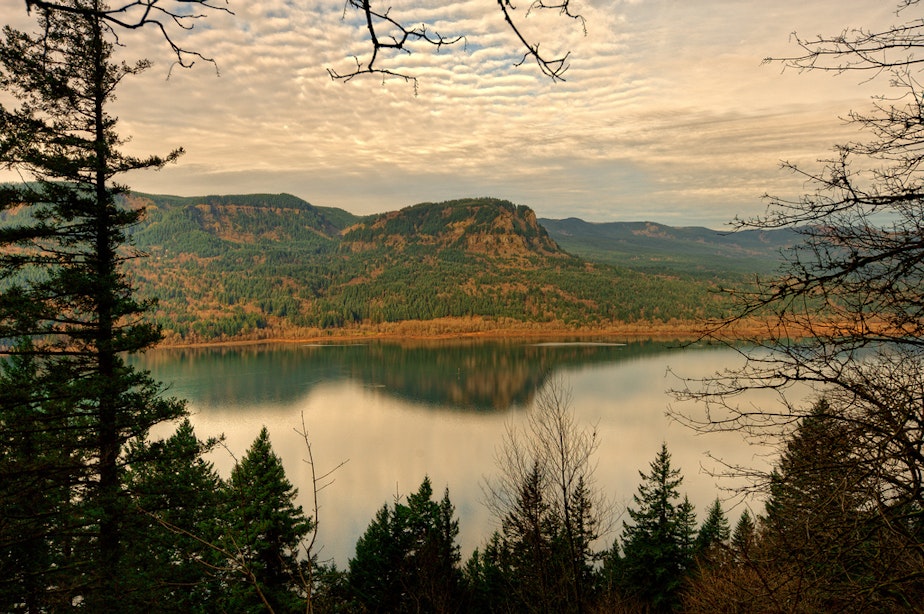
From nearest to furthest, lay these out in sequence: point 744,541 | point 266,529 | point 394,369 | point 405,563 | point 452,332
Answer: point 744,541 < point 266,529 < point 405,563 < point 394,369 < point 452,332

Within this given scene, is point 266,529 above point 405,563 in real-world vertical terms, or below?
above

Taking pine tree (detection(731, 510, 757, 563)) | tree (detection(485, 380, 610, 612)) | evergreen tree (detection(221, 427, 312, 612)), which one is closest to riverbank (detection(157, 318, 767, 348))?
pine tree (detection(731, 510, 757, 563))

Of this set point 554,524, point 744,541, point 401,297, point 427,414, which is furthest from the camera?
point 401,297

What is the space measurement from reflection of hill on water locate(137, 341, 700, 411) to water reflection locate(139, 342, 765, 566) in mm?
295

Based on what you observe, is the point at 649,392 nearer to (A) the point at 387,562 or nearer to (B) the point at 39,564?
(A) the point at 387,562

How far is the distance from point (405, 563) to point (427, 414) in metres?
35.4

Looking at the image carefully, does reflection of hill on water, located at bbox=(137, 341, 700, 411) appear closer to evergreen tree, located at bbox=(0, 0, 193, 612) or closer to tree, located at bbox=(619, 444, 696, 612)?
tree, located at bbox=(619, 444, 696, 612)

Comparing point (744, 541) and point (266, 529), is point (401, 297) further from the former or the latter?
point (744, 541)

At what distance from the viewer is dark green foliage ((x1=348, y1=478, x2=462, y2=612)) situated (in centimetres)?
1492

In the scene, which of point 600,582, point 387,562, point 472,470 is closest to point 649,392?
point 472,470

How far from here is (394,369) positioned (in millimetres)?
79062

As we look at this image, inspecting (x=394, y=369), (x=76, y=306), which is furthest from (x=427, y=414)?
(x=76, y=306)

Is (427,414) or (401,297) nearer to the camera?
(427,414)

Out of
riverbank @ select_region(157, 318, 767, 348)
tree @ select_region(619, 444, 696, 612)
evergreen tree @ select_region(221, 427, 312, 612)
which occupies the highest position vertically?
evergreen tree @ select_region(221, 427, 312, 612)
